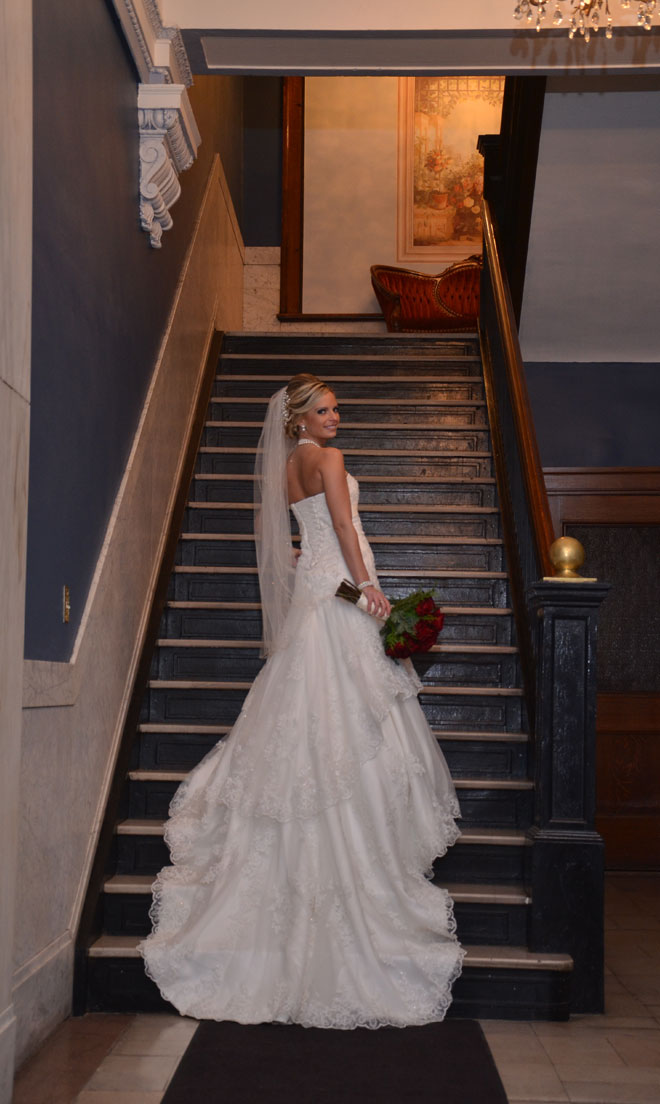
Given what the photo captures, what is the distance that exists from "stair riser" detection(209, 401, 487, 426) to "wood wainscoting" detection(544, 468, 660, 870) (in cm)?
61

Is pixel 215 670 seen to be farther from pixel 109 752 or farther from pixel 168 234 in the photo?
pixel 168 234

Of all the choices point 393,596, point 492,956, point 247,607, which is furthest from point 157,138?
point 492,956

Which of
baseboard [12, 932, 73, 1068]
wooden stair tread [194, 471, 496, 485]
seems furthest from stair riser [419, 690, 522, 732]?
baseboard [12, 932, 73, 1068]

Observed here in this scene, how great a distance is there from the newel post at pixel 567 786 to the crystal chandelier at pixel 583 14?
6.70ft

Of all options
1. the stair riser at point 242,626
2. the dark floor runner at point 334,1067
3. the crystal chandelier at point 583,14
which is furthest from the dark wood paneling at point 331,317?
the dark floor runner at point 334,1067

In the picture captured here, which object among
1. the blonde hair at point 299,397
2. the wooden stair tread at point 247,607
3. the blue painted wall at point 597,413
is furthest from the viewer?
the blue painted wall at point 597,413

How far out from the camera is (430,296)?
875cm

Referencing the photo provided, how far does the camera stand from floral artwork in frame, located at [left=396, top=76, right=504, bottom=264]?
9.79 m

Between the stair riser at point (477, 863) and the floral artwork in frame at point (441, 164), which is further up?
the floral artwork in frame at point (441, 164)

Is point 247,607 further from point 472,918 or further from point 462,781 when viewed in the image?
point 472,918

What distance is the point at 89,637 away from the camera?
12.8 ft

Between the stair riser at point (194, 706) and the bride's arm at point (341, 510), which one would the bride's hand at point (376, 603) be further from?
the stair riser at point (194, 706)

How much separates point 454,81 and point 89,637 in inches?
302

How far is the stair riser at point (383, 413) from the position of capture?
684 cm
